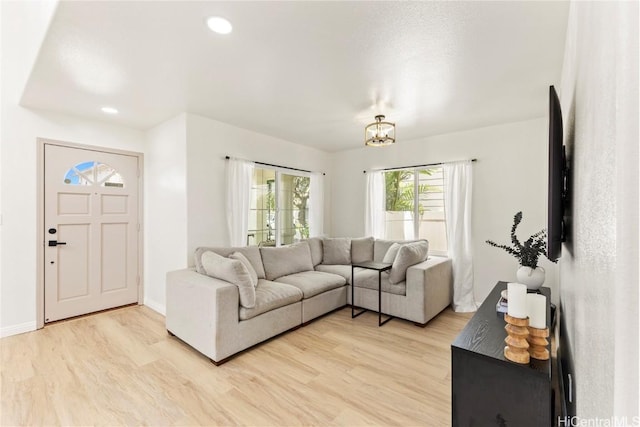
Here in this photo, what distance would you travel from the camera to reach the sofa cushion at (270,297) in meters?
2.68

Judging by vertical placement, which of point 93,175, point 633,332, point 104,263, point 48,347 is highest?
point 93,175

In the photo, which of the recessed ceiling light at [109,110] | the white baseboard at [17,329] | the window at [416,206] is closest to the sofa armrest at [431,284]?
the window at [416,206]

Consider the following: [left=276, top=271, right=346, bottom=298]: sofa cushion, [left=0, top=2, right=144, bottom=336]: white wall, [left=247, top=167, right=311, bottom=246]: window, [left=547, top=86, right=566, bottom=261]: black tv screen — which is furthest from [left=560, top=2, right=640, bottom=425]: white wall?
[left=0, top=2, right=144, bottom=336]: white wall

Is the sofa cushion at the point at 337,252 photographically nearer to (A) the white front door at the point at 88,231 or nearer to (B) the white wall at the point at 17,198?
(A) the white front door at the point at 88,231

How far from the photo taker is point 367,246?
4.46m

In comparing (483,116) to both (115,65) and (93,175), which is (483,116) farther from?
(93,175)

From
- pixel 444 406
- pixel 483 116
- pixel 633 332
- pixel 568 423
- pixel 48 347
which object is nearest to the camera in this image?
pixel 633 332

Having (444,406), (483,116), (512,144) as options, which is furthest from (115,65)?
(512,144)

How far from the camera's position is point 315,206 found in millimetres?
5023

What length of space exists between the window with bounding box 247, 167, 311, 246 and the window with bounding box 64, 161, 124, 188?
1743 mm

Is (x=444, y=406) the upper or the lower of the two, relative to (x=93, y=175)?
lower

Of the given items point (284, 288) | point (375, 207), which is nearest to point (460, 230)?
point (375, 207)

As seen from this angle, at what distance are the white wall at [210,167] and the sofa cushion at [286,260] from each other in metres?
0.59

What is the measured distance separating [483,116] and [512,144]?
0.61 metres
